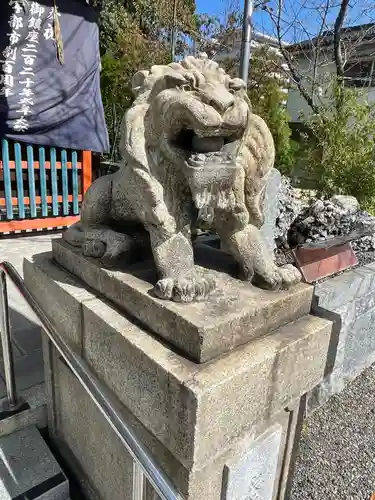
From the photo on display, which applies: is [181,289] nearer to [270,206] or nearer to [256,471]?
[256,471]

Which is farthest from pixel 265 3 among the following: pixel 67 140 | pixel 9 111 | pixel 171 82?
pixel 171 82

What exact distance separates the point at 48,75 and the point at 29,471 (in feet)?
17.1

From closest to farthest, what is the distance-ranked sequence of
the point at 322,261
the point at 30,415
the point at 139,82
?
1. the point at 139,82
2. the point at 30,415
3. the point at 322,261

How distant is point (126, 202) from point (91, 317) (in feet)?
1.70

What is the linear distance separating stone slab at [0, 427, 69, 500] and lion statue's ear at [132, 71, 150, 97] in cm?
190

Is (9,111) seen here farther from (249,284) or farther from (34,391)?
(249,284)

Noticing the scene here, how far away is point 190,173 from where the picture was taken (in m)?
1.24

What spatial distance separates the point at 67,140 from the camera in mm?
5711

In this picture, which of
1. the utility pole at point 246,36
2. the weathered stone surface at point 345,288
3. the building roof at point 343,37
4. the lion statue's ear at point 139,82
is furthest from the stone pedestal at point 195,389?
the building roof at point 343,37

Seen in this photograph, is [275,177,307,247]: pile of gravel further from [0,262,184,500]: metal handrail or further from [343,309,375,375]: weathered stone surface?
[0,262,184,500]: metal handrail

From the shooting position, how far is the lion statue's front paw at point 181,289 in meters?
1.31

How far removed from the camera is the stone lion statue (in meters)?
1.22

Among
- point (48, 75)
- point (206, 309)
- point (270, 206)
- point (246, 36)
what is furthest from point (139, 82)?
point (48, 75)

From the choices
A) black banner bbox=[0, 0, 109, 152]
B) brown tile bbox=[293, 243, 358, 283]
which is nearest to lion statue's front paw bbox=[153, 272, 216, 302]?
brown tile bbox=[293, 243, 358, 283]
